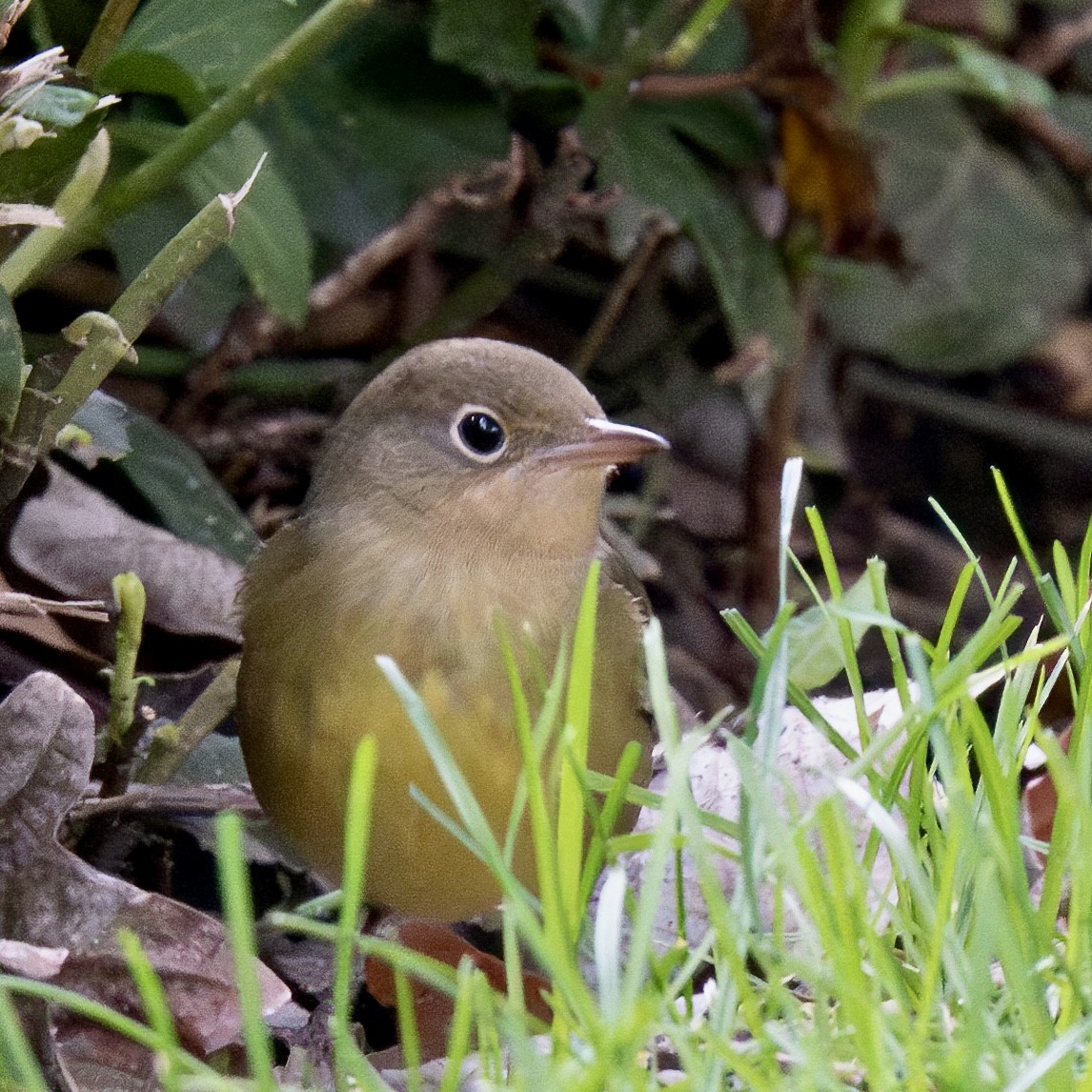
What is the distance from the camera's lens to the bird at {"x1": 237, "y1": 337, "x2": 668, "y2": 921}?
191 cm

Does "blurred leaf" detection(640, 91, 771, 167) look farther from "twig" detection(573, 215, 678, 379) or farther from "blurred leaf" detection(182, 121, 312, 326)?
"blurred leaf" detection(182, 121, 312, 326)

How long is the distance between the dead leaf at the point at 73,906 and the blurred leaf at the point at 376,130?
134cm

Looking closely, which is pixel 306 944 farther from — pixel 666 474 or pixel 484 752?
pixel 666 474

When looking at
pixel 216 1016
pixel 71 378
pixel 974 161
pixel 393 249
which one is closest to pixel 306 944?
pixel 216 1016

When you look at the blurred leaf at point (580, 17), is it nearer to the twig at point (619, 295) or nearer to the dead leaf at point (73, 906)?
the twig at point (619, 295)

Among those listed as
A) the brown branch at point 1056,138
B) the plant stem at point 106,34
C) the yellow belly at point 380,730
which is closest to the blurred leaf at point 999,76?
the brown branch at point 1056,138

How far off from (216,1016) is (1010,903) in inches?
27.8

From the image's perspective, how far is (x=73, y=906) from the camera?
64.4 inches

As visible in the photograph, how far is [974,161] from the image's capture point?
3828mm

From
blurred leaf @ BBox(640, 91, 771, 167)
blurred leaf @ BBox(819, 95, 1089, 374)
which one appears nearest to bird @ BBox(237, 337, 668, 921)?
blurred leaf @ BBox(640, 91, 771, 167)

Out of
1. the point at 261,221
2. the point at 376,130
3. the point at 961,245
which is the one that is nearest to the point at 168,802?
the point at 261,221

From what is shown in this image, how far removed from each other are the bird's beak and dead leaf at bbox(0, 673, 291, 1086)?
2.28 feet

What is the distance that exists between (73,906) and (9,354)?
533mm

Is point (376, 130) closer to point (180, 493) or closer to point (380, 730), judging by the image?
point (180, 493)
